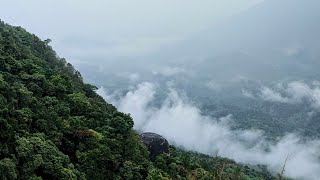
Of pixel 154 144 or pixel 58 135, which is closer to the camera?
pixel 58 135

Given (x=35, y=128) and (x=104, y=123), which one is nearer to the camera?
(x=35, y=128)

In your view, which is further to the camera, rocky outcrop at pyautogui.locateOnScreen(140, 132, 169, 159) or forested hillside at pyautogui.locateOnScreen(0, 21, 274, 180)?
rocky outcrop at pyautogui.locateOnScreen(140, 132, 169, 159)

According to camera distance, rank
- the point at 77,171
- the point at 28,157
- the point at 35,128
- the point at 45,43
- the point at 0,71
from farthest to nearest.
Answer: the point at 45,43, the point at 0,71, the point at 35,128, the point at 77,171, the point at 28,157

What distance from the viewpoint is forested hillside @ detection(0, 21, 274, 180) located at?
23.6 m

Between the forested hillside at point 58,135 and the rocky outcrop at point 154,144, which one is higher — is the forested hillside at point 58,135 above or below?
below

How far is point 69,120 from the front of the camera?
30500 mm

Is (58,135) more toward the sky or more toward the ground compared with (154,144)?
more toward the ground

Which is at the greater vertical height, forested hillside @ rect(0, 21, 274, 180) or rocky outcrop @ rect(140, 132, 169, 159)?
rocky outcrop @ rect(140, 132, 169, 159)

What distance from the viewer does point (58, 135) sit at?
27766 mm

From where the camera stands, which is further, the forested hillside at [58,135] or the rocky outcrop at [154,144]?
the rocky outcrop at [154,144]

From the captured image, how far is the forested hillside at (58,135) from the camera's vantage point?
23.6 m

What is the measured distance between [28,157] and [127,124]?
10.7 metres

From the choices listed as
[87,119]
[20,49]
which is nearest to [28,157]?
[87,119]

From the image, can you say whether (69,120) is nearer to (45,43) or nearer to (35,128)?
(35,128)
